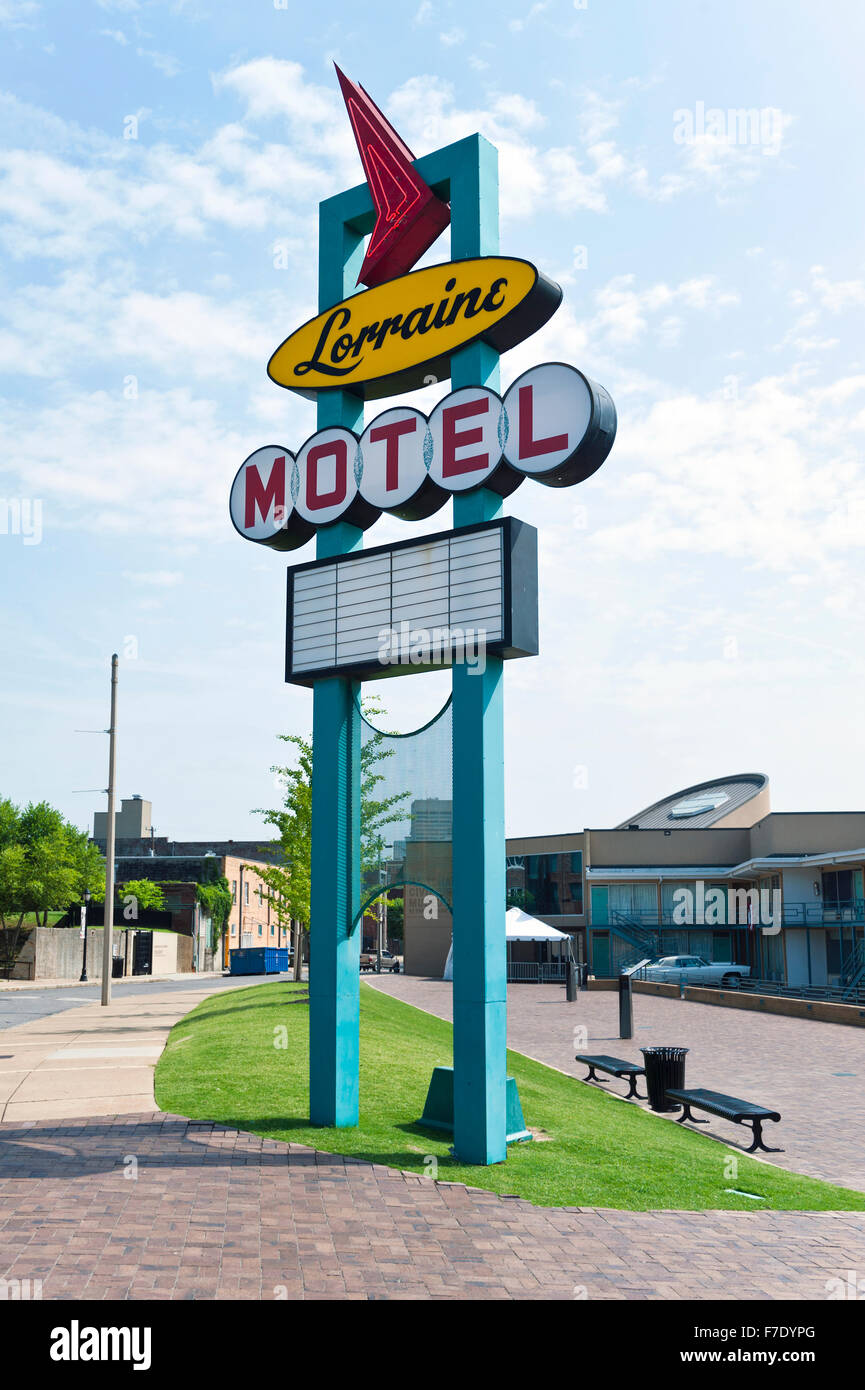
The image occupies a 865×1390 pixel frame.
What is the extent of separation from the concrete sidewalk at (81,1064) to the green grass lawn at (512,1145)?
46 cm

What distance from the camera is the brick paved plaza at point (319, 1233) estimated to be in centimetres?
641

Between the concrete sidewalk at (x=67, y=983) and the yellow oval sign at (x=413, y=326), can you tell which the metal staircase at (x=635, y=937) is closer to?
the concrete sidewalk at (x=67, y=983)

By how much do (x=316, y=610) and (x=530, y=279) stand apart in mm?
4055

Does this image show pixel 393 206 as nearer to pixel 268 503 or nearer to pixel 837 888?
pixel 268 503

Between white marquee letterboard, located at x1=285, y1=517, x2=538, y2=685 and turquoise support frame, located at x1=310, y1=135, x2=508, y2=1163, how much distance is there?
275 millimetres

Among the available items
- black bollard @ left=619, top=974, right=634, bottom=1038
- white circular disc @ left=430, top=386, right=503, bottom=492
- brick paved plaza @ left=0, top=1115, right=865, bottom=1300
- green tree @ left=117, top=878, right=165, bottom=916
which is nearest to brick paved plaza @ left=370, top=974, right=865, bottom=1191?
black bollard @ left=619, top=974, right=634, bottom=1038

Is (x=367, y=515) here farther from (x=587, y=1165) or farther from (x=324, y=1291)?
(x=324, y=1291)

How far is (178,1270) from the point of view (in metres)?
6.51

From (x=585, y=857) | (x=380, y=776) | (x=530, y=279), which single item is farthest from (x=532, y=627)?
(x=585, y=857)

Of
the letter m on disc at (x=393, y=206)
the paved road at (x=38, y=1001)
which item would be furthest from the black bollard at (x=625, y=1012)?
the letter m on disc at (x=393, y=206)

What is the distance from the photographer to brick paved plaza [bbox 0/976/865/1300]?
252 inches

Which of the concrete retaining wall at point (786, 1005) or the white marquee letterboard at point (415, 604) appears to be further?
the concrete retaining wall at point (786, 1005)

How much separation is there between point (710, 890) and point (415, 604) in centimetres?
4825

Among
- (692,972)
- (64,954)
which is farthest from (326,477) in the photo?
(64,954)
